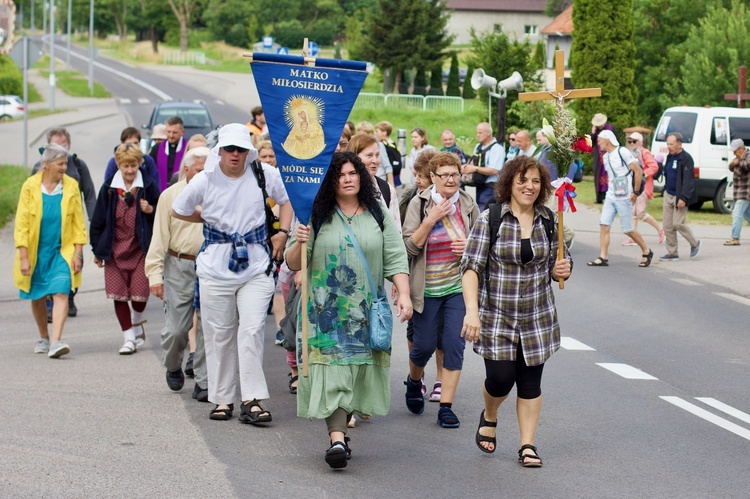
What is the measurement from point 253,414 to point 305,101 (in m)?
2.09

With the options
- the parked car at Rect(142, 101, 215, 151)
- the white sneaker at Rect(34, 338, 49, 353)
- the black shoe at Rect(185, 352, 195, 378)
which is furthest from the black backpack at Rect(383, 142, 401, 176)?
the parked car at Rect(142, 101, 215, 151)

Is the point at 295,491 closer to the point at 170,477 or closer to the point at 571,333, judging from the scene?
the point at 170,477

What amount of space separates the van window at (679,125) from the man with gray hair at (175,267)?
18114 millimetres

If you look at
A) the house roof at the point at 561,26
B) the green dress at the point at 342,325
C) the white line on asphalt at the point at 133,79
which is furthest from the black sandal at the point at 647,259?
the house roof at the point at 561,26

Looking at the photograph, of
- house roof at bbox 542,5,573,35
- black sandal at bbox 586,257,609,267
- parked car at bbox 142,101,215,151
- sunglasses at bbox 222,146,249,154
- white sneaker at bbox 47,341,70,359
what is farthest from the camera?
house roof at bbox 542,5,573,35

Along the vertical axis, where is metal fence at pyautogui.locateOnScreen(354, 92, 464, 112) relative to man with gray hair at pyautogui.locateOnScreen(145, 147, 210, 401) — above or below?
above

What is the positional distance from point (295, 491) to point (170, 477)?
0.72 metres

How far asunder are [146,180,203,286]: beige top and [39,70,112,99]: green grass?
62.7 meters

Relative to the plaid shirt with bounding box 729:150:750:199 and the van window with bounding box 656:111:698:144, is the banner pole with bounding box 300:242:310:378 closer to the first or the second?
the plaid shirt with bounding box 729:150:750:199

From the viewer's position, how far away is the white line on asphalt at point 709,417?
25.9ft

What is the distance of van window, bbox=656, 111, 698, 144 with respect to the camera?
2531 centimetres

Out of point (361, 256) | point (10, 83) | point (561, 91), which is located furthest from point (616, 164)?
point (10, 83)

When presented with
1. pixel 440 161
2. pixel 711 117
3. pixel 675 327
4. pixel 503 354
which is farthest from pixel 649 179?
pixel 503 354

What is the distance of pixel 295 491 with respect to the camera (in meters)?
6.27
